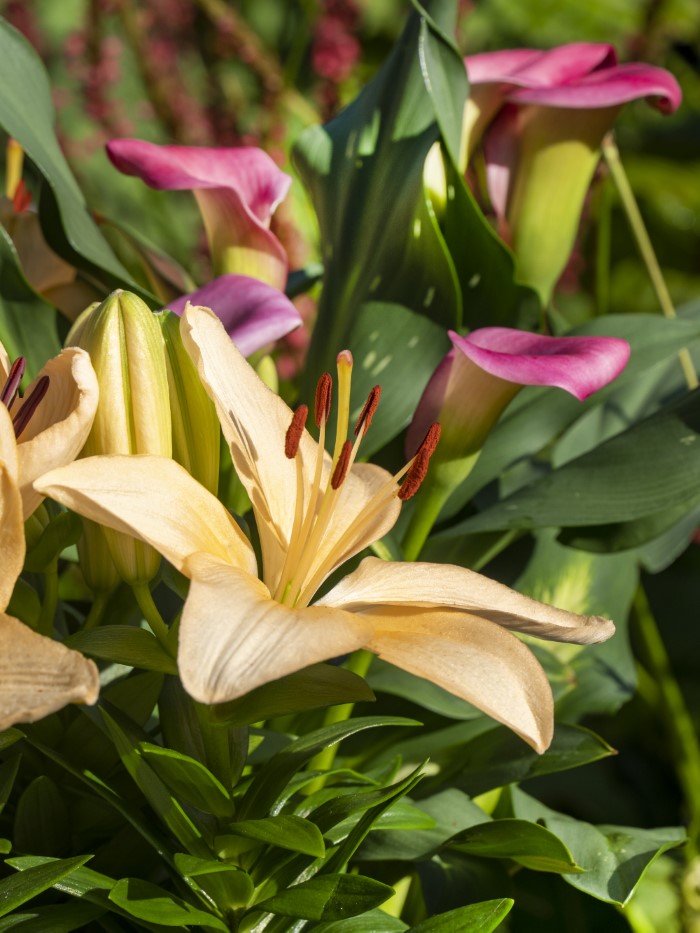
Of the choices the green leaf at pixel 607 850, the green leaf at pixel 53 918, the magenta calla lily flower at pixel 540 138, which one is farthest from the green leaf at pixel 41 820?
the magenta calla lily flower at pixel 540 138

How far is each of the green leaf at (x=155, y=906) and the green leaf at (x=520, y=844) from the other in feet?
0.22

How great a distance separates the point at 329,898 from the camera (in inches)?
8.7

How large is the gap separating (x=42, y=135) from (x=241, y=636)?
0.25 metres

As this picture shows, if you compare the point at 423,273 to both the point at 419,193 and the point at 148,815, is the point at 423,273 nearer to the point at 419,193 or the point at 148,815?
the point at 419,193

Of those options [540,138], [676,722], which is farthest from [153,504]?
[676,722]

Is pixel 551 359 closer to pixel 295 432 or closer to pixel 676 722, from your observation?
pixel 295 432

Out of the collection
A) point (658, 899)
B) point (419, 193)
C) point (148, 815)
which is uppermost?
point (419, 193)

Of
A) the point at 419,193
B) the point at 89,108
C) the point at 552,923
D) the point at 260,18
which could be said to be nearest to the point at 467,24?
the point at 260,18

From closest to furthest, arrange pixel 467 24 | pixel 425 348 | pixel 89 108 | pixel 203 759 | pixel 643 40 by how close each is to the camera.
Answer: pixel 203 759 → pixel 425 348 → pixel 89 108 → pixel 643 40 → pixel 467 24

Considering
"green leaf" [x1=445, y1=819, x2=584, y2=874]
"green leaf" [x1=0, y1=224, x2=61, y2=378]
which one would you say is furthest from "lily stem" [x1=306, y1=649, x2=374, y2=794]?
"green leaf" [x1=0, y1=224, x2=61, y2=378]

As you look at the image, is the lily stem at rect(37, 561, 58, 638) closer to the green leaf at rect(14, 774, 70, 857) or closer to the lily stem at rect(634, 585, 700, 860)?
the green leaf at rect(14, 774, 70, 857)

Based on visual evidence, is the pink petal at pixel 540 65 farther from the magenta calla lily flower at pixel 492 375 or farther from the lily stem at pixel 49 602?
the lily stem at pixel 49 602

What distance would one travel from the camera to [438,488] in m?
0.31

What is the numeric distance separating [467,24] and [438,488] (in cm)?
112
